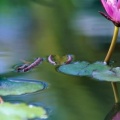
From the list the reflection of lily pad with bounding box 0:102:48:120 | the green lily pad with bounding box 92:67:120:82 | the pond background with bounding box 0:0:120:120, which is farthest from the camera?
the green lily pad with bounding box 92:67:120:82

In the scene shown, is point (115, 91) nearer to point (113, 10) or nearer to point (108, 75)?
point (108, 75)

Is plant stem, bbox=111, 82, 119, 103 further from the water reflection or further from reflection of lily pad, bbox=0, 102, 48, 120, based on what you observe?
the water reflection

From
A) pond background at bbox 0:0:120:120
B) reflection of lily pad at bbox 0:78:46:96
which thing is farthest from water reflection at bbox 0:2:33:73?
reflection of lily pad at bbox 0:78:46:96

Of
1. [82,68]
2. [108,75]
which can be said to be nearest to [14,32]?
[82,68]

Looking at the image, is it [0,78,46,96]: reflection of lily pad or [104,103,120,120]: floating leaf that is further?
[0,78,46,96]: reflection of lily pad

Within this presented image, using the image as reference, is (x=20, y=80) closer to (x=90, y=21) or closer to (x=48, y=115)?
(x=48, y=115)

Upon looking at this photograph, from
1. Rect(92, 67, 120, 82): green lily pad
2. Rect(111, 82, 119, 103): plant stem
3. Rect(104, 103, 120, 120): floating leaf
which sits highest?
Rect(92, 67, 120, 82): green lily pad
